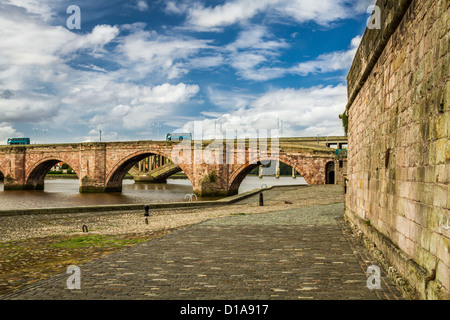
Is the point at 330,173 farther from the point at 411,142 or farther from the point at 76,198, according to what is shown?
the point at 411,142

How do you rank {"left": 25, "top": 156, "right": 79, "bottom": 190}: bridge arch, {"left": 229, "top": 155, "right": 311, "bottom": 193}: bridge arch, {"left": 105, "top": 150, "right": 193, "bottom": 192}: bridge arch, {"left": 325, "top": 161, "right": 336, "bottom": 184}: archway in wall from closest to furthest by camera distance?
{"left": 229, "top": 155, "right": 311, "bottom": 193}: bridge arch → {"left": 325, "top": 161, "right": 336, "bottom": 184}: archway in wall → {"left": 105, "top": 150, "right": 193, "bottom": 192}: bridge arch → {"left": 25, "top": 156, "right": 79, "bottom": 190}: bridge arch

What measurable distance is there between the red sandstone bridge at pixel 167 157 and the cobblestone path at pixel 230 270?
933 inches

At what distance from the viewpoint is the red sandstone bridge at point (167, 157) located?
32.3m

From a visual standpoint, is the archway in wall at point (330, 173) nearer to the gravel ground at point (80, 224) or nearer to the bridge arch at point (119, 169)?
the bridge arch at point (119, 169)

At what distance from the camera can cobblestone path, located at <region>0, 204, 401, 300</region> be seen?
173 inches

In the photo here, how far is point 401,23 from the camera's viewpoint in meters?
5.36

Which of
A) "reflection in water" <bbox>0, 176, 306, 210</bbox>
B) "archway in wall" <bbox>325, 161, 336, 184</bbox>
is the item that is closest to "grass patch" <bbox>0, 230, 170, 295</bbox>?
"reflection in water" <bbox>0, 176, 306, 210</bbox>

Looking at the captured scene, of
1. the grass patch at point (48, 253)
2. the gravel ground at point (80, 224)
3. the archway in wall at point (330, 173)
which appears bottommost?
the gravel ground at point (80, 224)

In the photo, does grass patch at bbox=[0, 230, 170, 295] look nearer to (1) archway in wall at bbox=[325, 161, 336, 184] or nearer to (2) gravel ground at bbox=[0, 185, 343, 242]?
(2) gravel ground at bbox=[0, 185, 343, 242]

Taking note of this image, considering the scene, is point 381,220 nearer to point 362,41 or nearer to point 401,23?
point 401,23

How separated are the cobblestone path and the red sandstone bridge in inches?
933

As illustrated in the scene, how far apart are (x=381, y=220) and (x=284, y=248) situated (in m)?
1.72

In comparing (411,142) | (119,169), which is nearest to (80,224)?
(411,142)

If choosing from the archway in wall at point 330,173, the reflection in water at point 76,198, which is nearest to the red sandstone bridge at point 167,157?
the archway in wall at point 330,173
